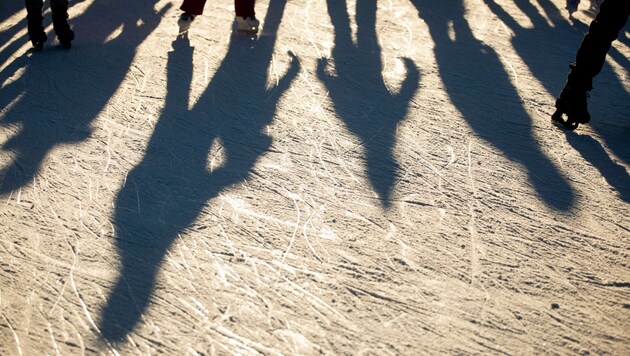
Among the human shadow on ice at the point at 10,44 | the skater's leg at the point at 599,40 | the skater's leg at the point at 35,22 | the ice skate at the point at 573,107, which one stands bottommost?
the human shadow on ice at the point at 10,44

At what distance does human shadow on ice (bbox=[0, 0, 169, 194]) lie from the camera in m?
5.34

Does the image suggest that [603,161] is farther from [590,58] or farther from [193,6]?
[193,6]

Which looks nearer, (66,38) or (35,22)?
(35,22)

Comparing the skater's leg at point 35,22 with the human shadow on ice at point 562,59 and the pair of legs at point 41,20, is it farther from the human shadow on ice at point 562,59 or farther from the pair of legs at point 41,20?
the human shadow on ice at point 562,59

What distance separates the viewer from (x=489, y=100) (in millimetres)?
6613

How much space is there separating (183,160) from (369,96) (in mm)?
2051

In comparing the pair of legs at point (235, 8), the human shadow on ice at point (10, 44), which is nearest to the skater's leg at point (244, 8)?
the pair of legs at point (235, 8)

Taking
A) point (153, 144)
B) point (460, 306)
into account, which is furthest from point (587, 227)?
point (153, 144)

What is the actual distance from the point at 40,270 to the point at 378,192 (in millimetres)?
2177

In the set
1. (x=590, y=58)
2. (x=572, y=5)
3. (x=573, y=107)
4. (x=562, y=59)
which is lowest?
(x=572, y=5)

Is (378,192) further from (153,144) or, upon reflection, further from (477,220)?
(153,144)

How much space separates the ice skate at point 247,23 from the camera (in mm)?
8055

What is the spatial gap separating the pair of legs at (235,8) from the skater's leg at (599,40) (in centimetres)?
366

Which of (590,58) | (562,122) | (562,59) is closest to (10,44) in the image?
(562,122)
